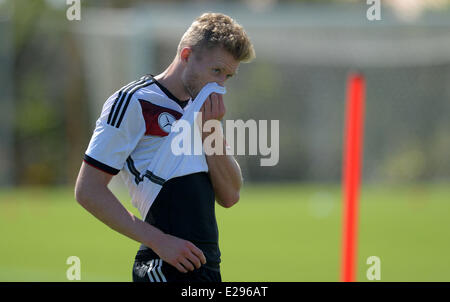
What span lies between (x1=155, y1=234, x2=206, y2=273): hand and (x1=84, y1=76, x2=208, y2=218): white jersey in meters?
0.23

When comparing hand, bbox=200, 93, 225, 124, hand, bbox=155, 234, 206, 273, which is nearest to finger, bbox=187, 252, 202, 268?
hand, bbox=155, 234, 206, 273

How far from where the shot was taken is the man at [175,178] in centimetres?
305

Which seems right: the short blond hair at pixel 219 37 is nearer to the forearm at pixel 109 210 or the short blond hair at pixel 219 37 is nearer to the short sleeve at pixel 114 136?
the short sleeve at pixel 114 136

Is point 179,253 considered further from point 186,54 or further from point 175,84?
point 186,54

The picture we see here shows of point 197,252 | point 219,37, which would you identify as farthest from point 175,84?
point 197,252

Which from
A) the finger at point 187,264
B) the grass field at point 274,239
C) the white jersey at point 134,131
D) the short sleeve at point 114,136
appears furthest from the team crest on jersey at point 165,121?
the grass field at point 274,239

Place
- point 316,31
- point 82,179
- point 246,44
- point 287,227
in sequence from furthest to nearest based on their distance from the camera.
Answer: point 316,31 < point 287,227 < point 246,44 < point 82,179

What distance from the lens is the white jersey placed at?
10.0 feet

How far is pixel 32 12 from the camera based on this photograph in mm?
25766

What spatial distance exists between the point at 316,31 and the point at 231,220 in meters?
6.69

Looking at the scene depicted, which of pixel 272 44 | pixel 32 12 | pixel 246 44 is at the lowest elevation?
pixel 246 44

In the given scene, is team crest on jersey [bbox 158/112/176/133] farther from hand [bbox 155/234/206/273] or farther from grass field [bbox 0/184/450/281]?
grass field [bbox 0/184/450/281]
